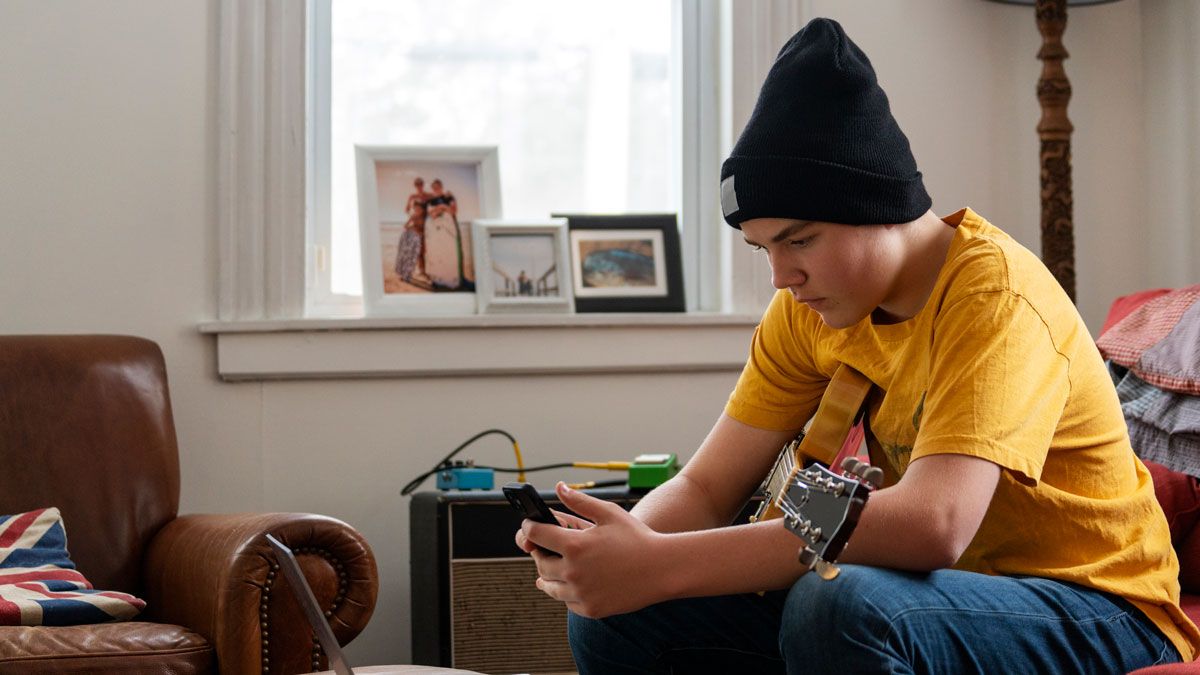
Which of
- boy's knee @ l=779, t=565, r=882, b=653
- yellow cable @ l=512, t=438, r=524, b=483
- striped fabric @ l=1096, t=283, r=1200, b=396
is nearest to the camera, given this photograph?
boy's knee @ l=779, t=565, r=882, b=653

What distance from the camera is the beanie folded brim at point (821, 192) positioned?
1320 millimetres

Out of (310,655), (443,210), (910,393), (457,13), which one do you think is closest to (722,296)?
(443,210)

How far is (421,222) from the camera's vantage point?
278 cm

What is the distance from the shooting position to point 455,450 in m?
2.65

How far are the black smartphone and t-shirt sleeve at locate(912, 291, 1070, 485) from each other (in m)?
0.38

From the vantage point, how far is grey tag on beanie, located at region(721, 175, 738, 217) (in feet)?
4.59

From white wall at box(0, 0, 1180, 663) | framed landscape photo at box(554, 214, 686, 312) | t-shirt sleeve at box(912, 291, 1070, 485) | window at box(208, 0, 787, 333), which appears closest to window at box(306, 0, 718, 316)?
window at box(208, 0, 787, 333)

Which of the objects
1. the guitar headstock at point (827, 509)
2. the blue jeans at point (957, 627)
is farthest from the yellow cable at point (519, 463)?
the guitar headstock at point (827, 509)

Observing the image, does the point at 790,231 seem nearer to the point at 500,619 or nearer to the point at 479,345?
the point at 500,619

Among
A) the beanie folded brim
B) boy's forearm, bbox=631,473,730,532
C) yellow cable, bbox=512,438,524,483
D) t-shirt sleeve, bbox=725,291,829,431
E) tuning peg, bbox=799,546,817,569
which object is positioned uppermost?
the beanie folded brim

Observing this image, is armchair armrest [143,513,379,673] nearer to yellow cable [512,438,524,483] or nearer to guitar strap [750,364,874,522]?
yellow cable [512,438,524,483]

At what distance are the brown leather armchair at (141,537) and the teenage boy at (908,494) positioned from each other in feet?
2.04

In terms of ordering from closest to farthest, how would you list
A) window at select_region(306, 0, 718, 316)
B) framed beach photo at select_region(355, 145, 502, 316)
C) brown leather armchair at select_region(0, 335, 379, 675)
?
brown leather armchair at select_region(0, 335, 379, 675)
framed beach photo at select_region(355, 145, 502, 316)
window at select_region(306, 0, 718, 316)

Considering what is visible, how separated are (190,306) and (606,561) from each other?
165 centimetres
